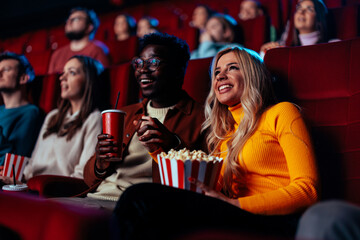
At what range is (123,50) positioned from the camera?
6.80ft

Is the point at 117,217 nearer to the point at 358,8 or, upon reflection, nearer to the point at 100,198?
the point at 100,198

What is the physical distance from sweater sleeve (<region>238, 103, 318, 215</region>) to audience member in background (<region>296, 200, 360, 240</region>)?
0.16 m

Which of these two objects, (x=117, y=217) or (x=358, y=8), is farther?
(x=358, y=8)

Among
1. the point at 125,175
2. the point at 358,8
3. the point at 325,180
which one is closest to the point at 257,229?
the point at 325,180

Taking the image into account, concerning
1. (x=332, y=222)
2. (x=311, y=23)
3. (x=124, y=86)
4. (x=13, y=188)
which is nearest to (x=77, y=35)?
(x=124, y=86)

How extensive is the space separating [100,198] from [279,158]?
445 millimetres

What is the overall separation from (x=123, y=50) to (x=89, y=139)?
112cm

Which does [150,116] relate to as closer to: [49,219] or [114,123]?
[114,123]

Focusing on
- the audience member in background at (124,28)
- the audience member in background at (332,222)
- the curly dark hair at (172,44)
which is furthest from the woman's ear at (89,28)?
the audience member in background at (332,222)

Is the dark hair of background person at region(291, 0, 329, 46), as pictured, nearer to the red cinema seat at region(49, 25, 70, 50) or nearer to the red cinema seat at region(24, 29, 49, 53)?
the red cinema seat at region(49, 25, 70, 50)

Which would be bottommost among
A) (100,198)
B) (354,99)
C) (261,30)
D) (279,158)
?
(100,198)

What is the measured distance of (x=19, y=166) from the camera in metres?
0.98

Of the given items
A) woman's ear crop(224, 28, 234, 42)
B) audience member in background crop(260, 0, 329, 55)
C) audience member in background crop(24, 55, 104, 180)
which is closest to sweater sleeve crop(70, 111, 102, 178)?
audience member in background crop(24, 55, 104, 180)

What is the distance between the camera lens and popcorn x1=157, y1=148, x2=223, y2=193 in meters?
0.57
